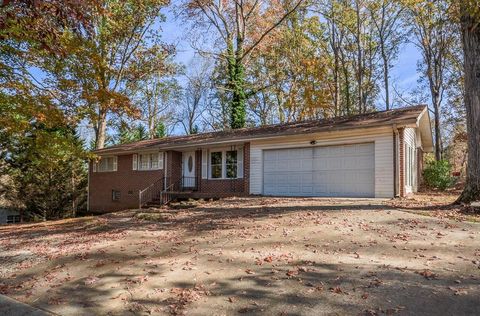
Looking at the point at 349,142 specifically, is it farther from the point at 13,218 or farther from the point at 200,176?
the point at 13,218

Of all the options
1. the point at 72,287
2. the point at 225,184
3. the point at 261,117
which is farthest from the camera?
the point at 261,117

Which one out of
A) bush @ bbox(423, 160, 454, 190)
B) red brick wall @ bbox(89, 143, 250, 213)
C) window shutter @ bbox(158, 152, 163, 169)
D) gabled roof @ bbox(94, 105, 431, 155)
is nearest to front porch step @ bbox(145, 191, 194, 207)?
red brick wall @ bbox(89, 143, 250, 213)

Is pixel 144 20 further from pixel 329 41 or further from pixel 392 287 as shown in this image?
pixel 392 287

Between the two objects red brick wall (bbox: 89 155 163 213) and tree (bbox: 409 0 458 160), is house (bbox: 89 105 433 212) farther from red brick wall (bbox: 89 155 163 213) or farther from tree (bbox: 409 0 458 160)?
tree (bbox: 409 0 458 160)

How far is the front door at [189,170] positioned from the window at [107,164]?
17.6 ft

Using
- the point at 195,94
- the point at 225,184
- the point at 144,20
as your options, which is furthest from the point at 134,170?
the point at 195,94

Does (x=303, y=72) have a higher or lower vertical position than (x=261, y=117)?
higher

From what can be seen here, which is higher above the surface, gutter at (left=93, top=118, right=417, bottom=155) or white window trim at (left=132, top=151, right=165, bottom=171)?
gutter at (left=93, top=118, right=417, bottom=155)

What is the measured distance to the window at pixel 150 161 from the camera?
2056 centimetres

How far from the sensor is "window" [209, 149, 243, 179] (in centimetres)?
1831

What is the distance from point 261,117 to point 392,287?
1234 inches

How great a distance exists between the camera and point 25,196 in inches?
950

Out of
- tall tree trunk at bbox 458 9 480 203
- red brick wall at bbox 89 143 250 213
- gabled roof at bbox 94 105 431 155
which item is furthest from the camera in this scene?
red brick wall at bbox 89 143 250 213

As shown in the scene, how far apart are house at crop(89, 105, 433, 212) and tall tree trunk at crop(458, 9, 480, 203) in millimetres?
2291
